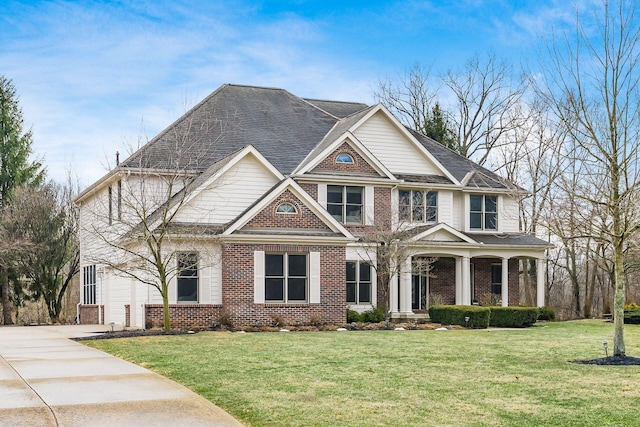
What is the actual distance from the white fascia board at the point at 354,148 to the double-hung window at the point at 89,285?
11.1 meters

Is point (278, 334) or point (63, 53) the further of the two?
point (278, 334)

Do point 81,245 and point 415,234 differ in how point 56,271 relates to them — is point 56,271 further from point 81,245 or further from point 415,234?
point 415,234

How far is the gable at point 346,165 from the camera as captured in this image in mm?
30453

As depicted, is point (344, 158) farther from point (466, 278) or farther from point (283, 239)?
point (466, 278)

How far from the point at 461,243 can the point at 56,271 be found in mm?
21325

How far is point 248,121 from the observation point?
109ft

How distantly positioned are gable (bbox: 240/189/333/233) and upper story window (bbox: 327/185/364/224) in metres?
4.10

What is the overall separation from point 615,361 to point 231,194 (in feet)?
52.3

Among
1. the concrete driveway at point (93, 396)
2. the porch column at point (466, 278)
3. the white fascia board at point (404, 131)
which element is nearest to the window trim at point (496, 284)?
the porch column at point (466, 278)

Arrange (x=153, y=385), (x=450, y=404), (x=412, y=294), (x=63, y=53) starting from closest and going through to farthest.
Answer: (x=450, y=404), (x=153, y=385), (x=63, y=53), (x=412, y=294)

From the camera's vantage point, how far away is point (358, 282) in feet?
100

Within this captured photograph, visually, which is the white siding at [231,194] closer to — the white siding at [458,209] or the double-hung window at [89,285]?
the double-hung window at [89,285]

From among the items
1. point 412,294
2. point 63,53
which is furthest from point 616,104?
point 412,294

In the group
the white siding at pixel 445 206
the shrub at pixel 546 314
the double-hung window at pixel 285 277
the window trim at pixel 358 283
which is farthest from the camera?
the white siding at pixel 445 206
